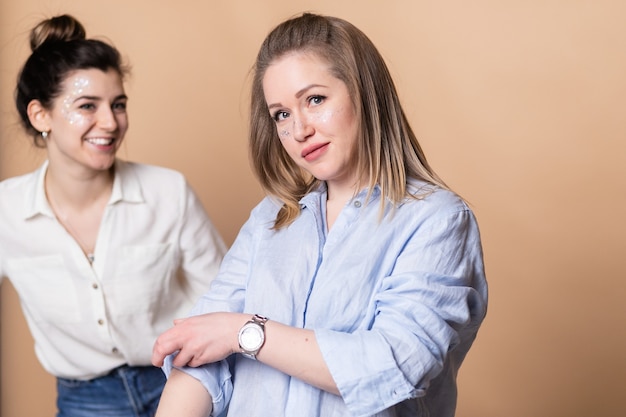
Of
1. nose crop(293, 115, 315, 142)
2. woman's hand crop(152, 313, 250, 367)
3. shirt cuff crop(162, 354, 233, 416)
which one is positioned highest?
nose crop(293, 115, 315, 142)

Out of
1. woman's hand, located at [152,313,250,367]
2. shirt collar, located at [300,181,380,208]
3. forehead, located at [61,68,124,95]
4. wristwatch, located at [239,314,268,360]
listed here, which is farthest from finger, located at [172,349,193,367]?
forehead, located at [61,68,124,95]

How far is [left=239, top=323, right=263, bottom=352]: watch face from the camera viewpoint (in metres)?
1.40

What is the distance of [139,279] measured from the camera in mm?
2357

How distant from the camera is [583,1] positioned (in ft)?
8.35

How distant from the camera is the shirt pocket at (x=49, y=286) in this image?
2.34 meters

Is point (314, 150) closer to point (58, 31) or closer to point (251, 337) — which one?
point (251, 337)

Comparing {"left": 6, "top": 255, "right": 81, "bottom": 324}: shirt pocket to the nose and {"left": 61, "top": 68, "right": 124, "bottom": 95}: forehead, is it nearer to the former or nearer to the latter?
{"left": 61, "top": 68, "right": 124, "bottom": 95}: forehead

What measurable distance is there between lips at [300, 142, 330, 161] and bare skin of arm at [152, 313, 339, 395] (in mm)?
296

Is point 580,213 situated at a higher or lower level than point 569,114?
lower

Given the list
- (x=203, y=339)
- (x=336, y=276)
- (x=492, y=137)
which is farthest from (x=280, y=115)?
(x=492, y=137)

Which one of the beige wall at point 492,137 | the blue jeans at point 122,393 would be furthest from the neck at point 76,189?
the beige wall at point 492,137

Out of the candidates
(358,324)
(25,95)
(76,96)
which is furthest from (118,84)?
(358,324)

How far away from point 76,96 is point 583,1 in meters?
1.49

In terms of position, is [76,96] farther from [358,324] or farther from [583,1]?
[583,1]
